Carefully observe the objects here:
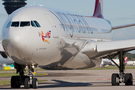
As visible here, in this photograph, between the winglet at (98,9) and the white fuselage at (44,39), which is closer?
the white fuselage at (44,39)

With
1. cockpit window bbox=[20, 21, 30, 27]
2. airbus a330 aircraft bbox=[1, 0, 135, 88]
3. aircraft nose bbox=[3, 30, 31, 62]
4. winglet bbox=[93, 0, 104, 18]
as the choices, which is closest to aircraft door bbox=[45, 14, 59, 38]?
airbus a330 aircraft bbox=[1, 0, 135, 88]

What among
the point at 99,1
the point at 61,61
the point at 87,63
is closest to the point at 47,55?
the point at 61,61

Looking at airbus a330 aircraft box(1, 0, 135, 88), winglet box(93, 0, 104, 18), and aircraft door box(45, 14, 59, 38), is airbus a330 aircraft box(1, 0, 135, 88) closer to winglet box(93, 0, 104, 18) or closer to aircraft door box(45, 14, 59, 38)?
aircraft door box(45, 14, 59, 38)

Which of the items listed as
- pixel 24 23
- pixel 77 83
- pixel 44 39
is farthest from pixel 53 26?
pixel 77 83

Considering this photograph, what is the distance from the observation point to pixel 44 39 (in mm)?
18062

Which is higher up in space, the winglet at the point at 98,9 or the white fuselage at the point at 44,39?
the winglet at the point at 98,9

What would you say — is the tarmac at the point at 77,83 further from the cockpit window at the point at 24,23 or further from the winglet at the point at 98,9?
the winglet at the point at 98,9

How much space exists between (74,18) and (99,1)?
1499cm

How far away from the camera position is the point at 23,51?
17.5 meters

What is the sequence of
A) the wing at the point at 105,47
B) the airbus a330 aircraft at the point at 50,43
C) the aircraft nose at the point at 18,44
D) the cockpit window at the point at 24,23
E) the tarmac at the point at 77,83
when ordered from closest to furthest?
the aircraft nose at the point at 18,44
the airbus a330 aircraft at the point at 50,43
the cockpit window at the point at 24,23
the tarmac at the point at 77,83
the wing at the point at 105,47

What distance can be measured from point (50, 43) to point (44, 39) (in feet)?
1.94

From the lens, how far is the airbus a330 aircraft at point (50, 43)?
17641mm

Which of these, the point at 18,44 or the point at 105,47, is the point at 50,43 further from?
the point at 105,47

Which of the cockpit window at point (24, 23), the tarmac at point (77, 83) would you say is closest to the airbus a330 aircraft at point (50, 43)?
the cockpit window at point (24, 23)
